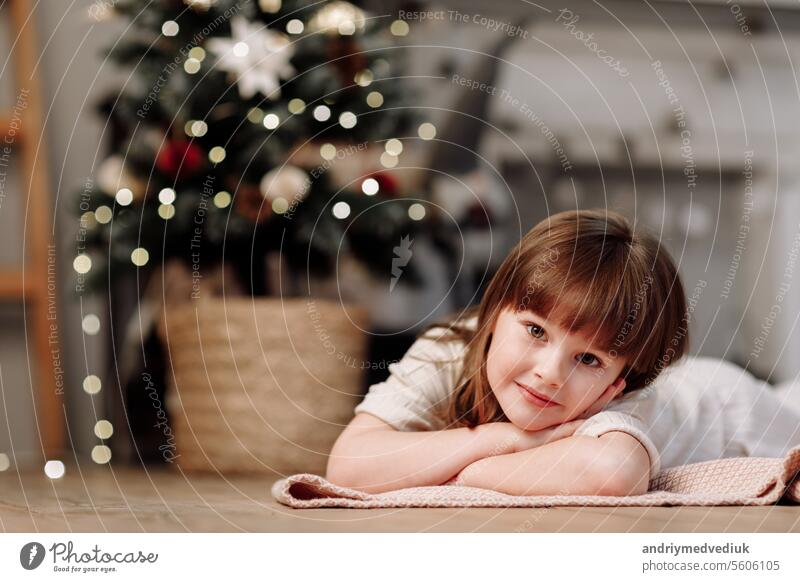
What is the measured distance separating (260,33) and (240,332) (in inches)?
15.9

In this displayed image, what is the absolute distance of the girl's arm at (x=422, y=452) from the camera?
0.71 meters

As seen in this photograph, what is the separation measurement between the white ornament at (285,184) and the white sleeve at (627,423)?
1.71 feet

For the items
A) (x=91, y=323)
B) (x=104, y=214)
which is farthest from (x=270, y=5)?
(x=91, y=323)

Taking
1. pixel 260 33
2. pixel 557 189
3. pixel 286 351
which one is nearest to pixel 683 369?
pixel 557 189

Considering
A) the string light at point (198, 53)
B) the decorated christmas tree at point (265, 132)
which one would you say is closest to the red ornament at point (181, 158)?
the decorated christmas tree at point (265, 132)

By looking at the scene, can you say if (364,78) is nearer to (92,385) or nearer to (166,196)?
(166,196)

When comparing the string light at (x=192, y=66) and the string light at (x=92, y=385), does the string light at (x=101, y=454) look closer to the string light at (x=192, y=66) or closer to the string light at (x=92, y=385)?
the string light at (x=92, y=385)

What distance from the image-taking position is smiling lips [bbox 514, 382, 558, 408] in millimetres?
698

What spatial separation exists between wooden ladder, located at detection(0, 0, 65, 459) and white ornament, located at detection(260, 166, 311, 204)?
1.37ft

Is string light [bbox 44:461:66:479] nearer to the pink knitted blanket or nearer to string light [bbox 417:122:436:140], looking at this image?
the pink knitted blanket

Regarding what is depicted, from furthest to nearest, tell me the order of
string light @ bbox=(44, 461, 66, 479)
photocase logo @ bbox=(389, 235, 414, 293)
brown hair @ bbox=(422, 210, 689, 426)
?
photocase logo @ bbox=(389, 235, 414, 293) < string light @ bbox=(44, 461, 66, 479) < brown hair @ bbox=(422, 210, 689, 426)

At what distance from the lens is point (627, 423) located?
694 mm
